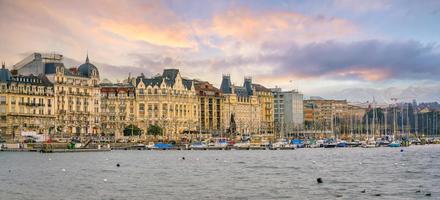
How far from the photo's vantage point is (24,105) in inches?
7534

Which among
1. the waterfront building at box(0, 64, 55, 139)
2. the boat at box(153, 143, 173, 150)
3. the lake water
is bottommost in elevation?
the lake water

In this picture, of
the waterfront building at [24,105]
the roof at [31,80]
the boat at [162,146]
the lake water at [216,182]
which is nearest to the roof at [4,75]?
the waterfront building at [24,105]

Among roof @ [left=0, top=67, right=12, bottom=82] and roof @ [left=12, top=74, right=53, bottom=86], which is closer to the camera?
roof @ [left=0, top=67, right=12, bottom=82]

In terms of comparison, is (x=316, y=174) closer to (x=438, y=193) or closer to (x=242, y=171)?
(x=242, y=171)

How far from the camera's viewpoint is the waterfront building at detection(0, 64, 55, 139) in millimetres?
186000

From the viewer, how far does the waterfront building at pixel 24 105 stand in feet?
610

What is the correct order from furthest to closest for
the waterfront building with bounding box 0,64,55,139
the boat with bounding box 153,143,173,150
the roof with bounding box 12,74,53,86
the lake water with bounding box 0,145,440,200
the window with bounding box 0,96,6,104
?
the boat with bounding box 153,143,173,150
the roof with bounding box 12,74,53,86
the waterfront building with bounding box 0,64,55,139
the window with bounding box 0,96,6,104
the lake water with bounding box 0,145,440,200

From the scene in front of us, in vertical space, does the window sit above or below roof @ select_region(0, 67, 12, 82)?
below

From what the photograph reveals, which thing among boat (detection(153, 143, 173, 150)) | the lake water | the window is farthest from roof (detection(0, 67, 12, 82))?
the lake water

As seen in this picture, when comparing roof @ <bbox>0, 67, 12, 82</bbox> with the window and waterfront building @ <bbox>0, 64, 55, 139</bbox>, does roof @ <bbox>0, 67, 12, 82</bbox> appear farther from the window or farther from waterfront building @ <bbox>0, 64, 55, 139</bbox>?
the window

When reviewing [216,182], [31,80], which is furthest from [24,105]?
[216,182]

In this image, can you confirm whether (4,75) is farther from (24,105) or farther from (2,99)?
(24,105)

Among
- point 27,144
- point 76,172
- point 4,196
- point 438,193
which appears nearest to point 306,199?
point 438,193

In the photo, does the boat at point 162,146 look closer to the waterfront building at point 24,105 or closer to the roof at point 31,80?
the waterfront building at point 24,105
